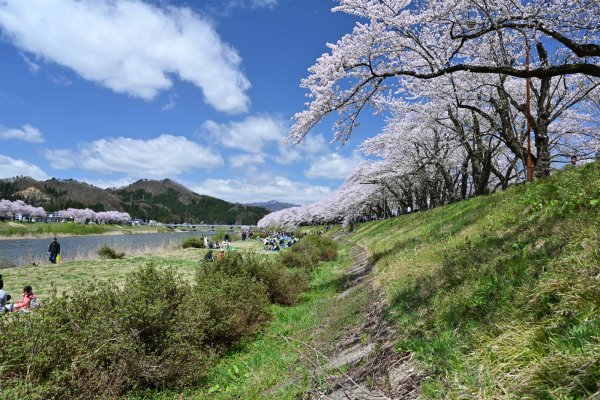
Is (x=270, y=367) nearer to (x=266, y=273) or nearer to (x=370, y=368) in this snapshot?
(x=370, y=368)

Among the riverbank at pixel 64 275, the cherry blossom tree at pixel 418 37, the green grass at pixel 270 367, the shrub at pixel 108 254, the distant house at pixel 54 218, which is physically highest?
the distant house at pixel 54 218

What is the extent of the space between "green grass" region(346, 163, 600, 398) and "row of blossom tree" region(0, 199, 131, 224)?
139916 mm

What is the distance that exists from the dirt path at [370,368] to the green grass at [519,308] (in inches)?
8.0

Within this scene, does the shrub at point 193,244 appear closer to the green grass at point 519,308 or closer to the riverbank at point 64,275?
the riverbank at point 64,275

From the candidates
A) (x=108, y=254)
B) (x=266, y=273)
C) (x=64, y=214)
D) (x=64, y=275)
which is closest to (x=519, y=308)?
(x=266, y=273)

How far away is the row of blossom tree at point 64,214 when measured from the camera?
119 meters

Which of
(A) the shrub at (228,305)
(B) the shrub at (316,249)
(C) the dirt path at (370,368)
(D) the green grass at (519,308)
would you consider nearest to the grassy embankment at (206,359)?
(A) the shrub at (228,305)

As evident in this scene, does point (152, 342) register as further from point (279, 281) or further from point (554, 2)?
point (554, 2)

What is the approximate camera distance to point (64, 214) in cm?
14462

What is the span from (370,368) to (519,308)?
6.42ft

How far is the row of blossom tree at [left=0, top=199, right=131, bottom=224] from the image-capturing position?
390 feet

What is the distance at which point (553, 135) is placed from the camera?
2202cm

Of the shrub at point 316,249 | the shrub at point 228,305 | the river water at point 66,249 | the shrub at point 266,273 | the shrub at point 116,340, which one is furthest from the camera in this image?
the river water at point 66,249

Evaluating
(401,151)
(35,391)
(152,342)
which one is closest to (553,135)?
(401,151)
